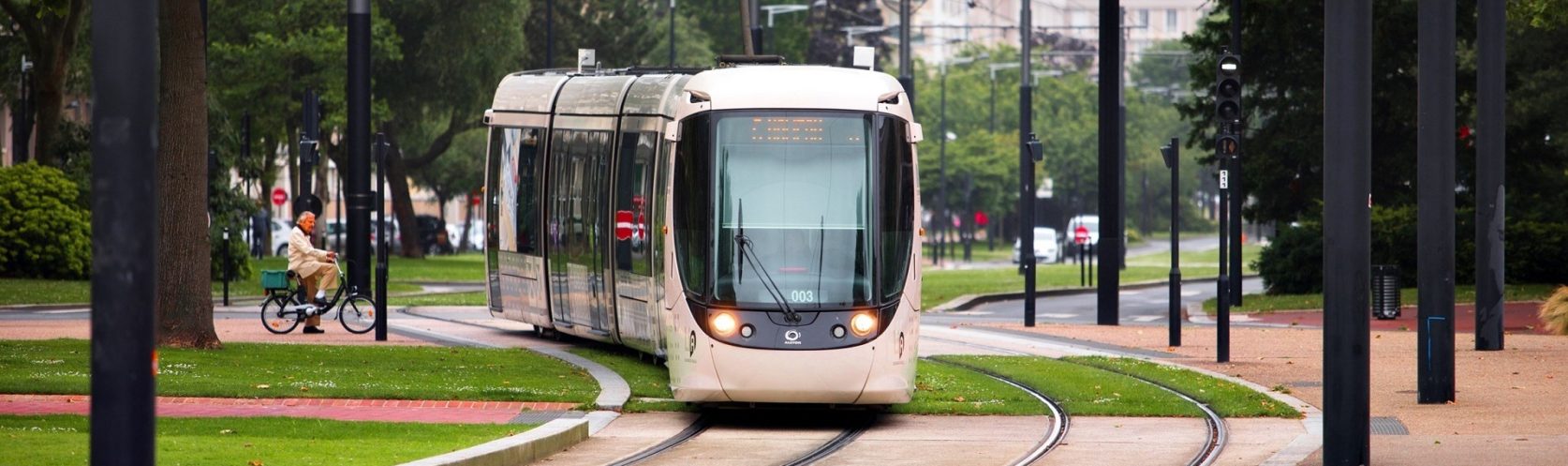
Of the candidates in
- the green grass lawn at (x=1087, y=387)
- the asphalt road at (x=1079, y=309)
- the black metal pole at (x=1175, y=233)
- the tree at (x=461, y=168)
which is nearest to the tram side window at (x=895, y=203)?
the green grass lawn at (x=1087, y=387)

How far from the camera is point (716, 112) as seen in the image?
16594 millimetres

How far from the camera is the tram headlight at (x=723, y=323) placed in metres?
16.0

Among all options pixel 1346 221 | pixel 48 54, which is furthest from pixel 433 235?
pixel 1346 221

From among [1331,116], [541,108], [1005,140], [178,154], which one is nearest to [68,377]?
[178,154]

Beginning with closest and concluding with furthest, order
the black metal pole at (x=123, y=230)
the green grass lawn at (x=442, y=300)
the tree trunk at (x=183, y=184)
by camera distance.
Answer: the black metal pole at (x=123, y=230) < the tree trunk at (x=183, y=184) < the green grass lawn at (x=442, y=300)

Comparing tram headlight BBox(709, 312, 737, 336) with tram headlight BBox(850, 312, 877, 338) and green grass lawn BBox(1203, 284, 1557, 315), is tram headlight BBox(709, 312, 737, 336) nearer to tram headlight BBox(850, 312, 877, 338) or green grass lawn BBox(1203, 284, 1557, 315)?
tram headlight BBox(850, 312, 877, 338)

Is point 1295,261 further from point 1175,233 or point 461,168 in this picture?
point 461,168

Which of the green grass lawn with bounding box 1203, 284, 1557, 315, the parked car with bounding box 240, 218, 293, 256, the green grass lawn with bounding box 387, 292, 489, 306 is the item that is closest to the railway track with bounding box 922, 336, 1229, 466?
the green grass lawn with bounding box 387, 292, 489, 306

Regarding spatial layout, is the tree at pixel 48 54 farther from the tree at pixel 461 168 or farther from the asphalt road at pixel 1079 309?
the tree at pixel 461 168

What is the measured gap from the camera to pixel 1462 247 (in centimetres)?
3959

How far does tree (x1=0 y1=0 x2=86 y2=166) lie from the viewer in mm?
40656

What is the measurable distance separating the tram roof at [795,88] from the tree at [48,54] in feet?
82.6

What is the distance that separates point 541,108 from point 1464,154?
74.1 feet

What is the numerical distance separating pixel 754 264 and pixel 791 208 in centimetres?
49
